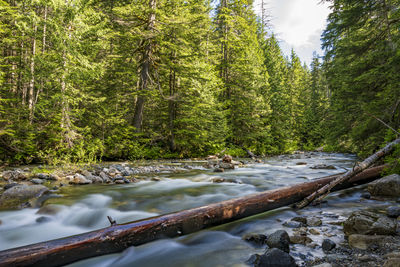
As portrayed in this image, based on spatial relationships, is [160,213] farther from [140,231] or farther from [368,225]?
[368,225]

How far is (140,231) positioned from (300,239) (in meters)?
2.06

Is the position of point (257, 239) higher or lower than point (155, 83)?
lower

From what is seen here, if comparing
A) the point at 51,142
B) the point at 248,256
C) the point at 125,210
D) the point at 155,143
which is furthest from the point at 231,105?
the point at 248,256

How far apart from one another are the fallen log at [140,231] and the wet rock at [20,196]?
3.13 m

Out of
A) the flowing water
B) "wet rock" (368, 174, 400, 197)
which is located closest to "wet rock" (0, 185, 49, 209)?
the flowing water

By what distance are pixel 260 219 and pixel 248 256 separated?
129 centimetres

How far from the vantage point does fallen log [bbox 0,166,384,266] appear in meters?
2.04

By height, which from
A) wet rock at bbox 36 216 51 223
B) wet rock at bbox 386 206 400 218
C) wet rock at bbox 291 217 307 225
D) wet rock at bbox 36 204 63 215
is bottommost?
wet rock at bbox 36 216 51 223

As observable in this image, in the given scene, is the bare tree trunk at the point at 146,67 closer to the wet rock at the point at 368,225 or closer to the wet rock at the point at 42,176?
A: the wet rock at the point at 42,176

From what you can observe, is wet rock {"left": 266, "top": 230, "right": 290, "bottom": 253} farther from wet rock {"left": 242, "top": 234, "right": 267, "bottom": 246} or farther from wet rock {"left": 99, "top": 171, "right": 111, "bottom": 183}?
wet rock {"left": 99, "top": 171, "right": 111, "bottom": 183}

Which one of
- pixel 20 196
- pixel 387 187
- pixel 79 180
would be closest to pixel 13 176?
pixel 79 180

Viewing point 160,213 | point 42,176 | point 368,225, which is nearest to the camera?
point 368,225

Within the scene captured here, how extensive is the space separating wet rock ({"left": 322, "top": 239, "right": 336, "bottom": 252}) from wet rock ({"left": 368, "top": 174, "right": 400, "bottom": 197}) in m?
3.05

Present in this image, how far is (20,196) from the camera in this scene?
4.72m
